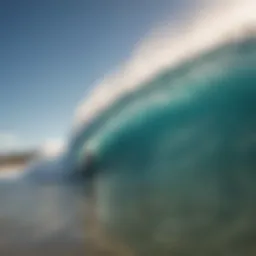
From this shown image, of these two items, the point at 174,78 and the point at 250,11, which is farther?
the point at 174,78

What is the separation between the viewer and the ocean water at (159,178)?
1.50m

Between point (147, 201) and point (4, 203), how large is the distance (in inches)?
35.8

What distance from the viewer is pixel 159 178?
221cm

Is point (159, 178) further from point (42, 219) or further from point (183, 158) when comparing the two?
point (42, 219)

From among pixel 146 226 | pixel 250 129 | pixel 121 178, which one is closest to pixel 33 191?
pixel 121 178

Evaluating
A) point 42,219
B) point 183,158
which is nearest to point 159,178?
point 183,158

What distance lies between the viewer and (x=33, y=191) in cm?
256

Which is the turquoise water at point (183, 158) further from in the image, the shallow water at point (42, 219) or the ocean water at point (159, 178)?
the shallow water at point (42, 219)

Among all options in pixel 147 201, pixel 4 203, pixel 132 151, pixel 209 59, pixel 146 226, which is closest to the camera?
pixel 146 226

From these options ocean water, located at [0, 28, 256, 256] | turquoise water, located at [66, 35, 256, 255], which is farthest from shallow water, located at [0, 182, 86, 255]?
turquoise water, located at [66, 35, 256, 255]

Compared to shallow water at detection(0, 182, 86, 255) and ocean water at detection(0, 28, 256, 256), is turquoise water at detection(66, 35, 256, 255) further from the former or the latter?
shallow water at detection(0, 182, 86, 255)

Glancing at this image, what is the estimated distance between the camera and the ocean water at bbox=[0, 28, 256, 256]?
4.94 feet

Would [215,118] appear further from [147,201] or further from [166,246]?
[166,246]

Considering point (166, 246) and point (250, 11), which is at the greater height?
point (250, 11)
